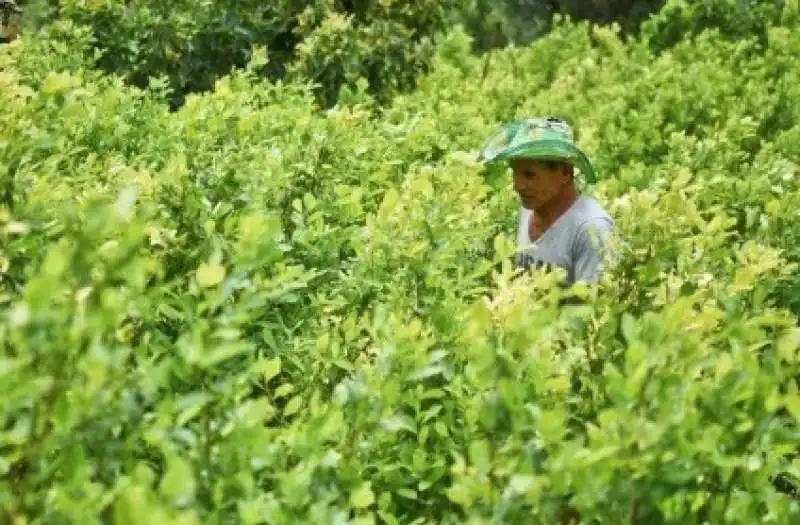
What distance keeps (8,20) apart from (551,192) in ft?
26.5

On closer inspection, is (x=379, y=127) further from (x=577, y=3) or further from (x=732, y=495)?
(x=577, y=3)

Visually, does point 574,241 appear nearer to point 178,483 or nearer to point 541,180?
point 541,180

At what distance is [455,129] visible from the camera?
6559 mm

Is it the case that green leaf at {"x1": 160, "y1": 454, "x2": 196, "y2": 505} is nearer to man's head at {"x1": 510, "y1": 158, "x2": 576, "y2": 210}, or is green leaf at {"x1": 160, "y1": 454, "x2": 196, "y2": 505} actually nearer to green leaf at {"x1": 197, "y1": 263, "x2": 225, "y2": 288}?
green leaf at {"x1": 197, "y1": 263, "x2": 225, "y2": 288}

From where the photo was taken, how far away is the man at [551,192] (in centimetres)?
428

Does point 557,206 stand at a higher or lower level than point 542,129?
lower

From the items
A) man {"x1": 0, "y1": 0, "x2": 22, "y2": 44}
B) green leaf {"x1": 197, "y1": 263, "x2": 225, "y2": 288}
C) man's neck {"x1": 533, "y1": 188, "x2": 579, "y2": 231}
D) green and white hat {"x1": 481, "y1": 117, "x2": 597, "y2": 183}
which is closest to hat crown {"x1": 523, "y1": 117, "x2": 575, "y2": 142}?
green and white hat {"x1": 481, "y1": 117, "x2": 597, "y2": 183}

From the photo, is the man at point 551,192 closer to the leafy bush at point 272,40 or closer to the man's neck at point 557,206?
the man's neck at point 557,206

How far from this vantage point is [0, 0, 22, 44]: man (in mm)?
10539

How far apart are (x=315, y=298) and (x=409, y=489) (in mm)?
979

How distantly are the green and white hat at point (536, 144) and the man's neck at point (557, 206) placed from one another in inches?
4.3

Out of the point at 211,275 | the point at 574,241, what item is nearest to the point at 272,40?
the point at 574,241

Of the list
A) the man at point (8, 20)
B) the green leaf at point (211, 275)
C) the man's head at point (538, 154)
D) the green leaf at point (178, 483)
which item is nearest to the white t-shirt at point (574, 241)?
the man's head at point (538, 154)

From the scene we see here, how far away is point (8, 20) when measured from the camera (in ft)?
35.6
